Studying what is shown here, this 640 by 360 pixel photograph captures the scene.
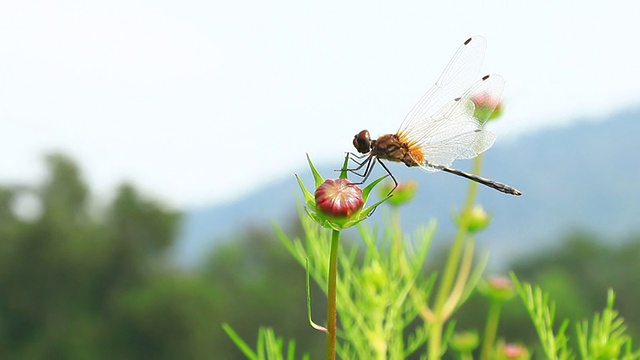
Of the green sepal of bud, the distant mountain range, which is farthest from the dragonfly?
the distant mountain range

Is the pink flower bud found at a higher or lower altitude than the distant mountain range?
higher

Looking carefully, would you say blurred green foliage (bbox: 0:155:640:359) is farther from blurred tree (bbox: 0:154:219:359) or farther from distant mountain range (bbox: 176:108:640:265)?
distant mountain range (bbox: 176:108:640:265)

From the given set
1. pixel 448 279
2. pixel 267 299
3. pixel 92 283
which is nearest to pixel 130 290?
pixel 92 283

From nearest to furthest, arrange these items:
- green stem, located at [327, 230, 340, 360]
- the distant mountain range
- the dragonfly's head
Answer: green stem, located at [327, 230, 340, 360] < the dragonfly's head < the distant mountain range

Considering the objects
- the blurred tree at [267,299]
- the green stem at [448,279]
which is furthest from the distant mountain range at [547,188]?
the green stem at [448,279]

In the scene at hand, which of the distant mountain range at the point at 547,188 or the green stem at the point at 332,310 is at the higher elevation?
the green stem at the point at 332,310

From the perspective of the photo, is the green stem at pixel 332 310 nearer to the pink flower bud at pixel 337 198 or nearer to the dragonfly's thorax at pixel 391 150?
the pink flower bud at pixel 337 198

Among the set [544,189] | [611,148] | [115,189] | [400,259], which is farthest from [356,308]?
[611,148]
